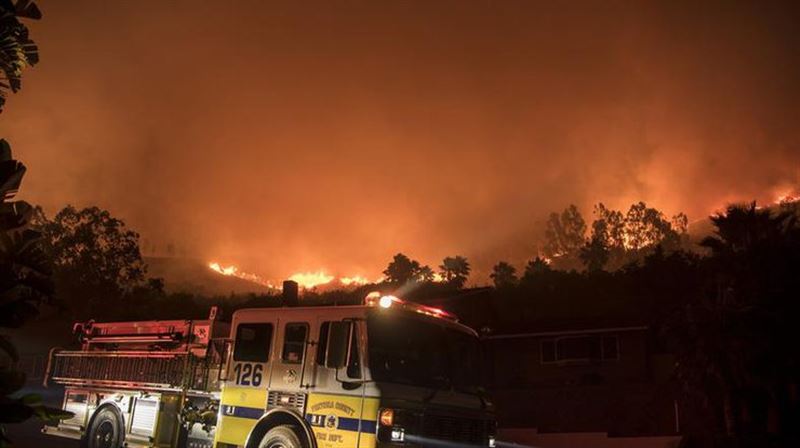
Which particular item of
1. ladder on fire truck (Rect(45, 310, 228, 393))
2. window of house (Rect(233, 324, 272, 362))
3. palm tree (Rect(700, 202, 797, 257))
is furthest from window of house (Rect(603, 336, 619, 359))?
window of house (Rect(233, 324, 272, 362))

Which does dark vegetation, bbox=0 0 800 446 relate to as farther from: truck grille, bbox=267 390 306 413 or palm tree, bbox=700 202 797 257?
truck grille, bbox=267 390 306 413

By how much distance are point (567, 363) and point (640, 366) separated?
3.35 m

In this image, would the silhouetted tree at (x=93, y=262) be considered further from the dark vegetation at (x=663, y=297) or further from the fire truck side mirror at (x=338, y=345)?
the fire truck side mirror at (x=338, y=345)

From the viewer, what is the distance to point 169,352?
10703 millimetres

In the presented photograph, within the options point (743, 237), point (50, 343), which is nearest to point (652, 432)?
point (743, 237)

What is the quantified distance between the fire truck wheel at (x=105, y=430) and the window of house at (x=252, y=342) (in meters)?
3.31

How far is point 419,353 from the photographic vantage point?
8383 millimetres

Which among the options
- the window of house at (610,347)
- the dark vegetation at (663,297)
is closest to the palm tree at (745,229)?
the dark vegetation at (663,297)

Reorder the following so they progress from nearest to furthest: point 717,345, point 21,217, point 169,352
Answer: point 21,217
point 169,352
point 717,345

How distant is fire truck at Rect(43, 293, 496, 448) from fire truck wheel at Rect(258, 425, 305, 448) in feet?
0.06

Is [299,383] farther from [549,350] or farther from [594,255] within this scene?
[594,255]

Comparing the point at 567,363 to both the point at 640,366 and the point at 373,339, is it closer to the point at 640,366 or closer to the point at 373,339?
the point at 640,366

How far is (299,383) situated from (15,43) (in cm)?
557

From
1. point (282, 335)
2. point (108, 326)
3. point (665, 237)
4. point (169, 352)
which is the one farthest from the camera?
point (665, 237)
